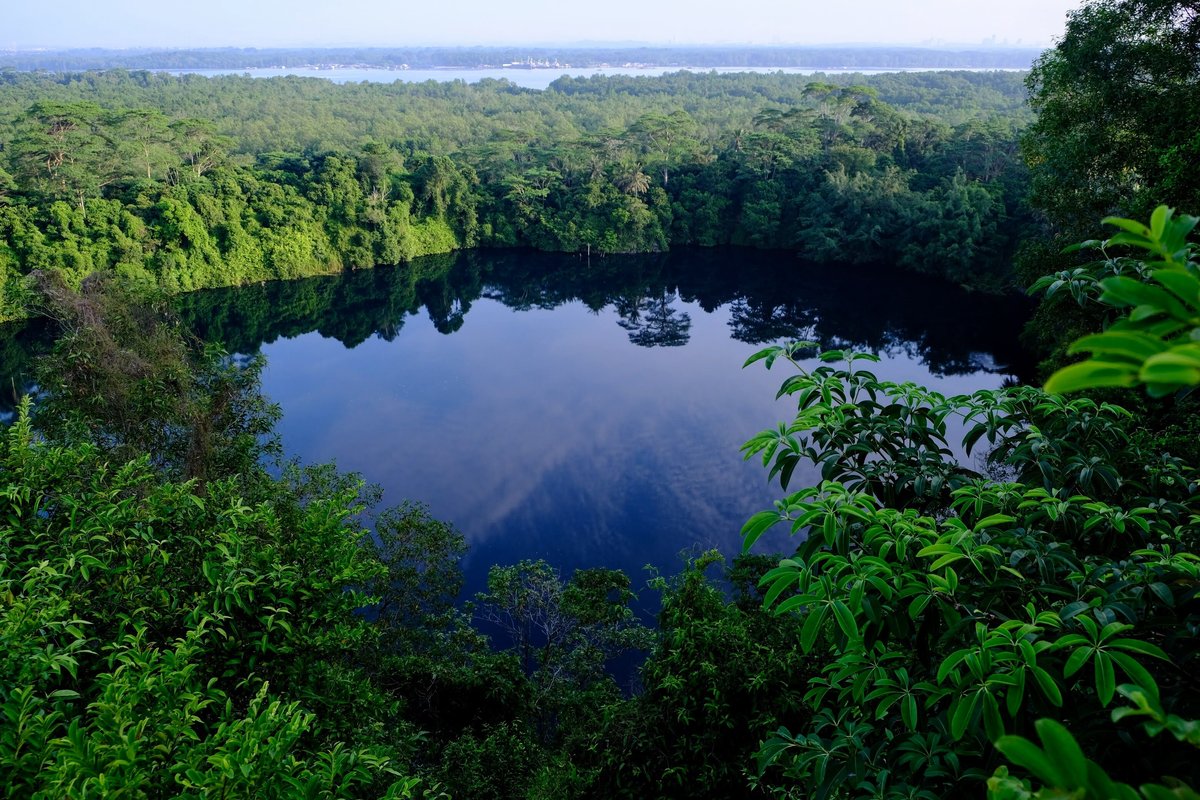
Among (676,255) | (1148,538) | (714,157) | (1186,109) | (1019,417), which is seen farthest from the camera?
(714,157)

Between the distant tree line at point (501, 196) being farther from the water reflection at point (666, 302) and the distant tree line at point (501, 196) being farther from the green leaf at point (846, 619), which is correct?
the green leaf at point (846, 619)

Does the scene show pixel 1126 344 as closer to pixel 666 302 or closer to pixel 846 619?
pixel 846 619

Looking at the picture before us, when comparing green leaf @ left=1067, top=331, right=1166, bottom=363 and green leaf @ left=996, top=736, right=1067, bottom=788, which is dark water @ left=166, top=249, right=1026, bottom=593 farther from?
green leaf @ left=1067, top=331, right=1166, bottom=363

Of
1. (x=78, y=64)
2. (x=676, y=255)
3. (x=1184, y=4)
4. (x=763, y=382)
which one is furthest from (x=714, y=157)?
(x=78, y=64)

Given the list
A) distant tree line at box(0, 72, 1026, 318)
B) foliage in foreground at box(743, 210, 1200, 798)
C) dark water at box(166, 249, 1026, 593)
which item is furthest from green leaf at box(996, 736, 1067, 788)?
distant tree line at box(0, 72, 1026, 318)

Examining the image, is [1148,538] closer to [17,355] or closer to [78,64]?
[17,355]

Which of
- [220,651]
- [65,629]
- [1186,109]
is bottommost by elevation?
[220,651]

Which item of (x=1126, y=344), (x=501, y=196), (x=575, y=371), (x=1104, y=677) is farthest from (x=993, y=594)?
(x=501, y=196)

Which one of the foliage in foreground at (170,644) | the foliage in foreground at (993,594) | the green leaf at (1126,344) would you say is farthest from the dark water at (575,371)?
the green leaf at (1126,344)
